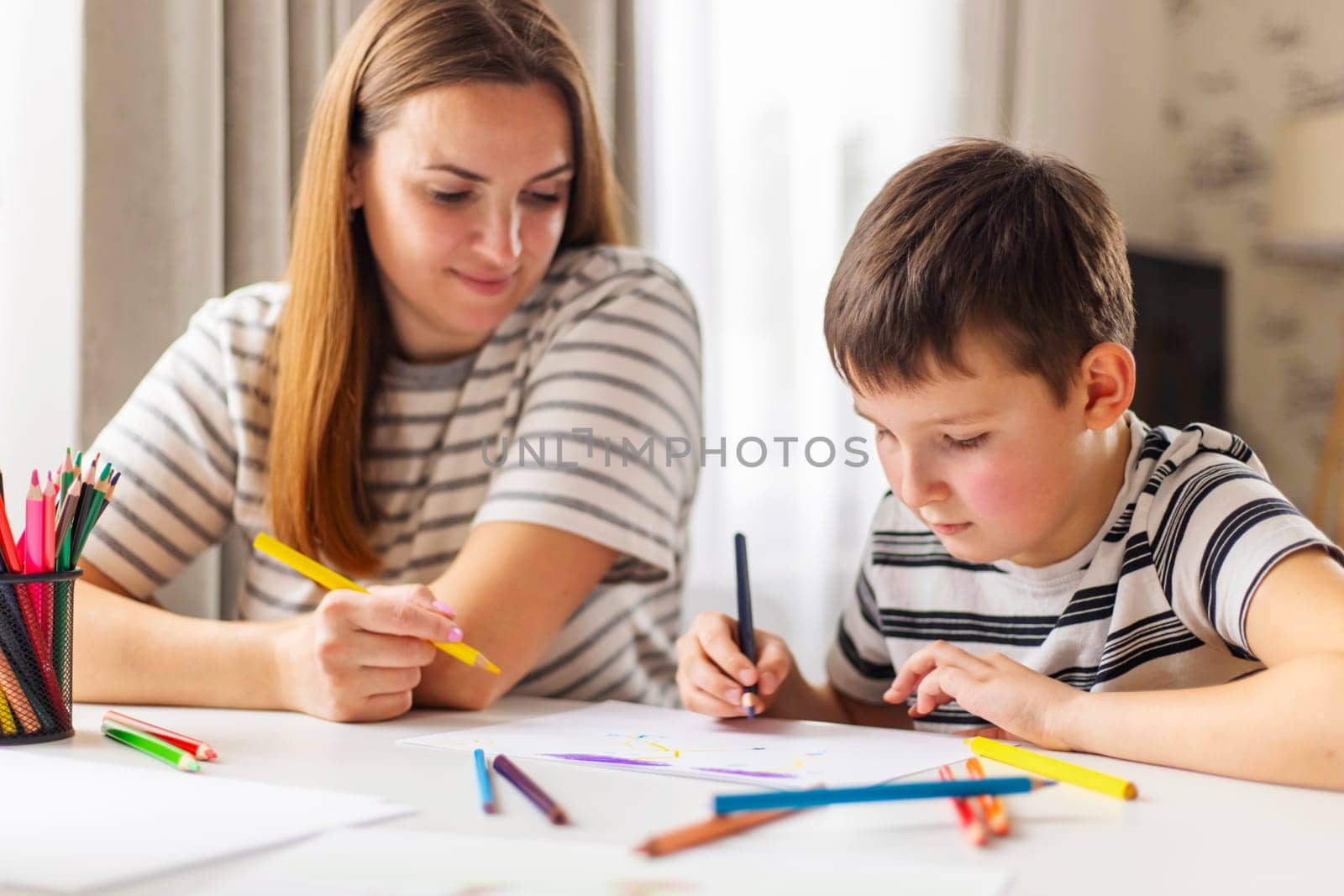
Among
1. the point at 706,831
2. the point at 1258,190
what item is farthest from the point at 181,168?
the point at 1258,190

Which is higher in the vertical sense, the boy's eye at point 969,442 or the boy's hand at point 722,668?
the boy's eye at point 969,442

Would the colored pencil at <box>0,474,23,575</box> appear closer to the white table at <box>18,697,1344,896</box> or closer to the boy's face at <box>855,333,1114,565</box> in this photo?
the white table at <box>18,697,1344,896</box>

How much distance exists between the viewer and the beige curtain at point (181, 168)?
145 cm

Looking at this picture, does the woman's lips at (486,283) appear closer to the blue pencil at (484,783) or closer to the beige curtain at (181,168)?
the beige curtain at (181,168)

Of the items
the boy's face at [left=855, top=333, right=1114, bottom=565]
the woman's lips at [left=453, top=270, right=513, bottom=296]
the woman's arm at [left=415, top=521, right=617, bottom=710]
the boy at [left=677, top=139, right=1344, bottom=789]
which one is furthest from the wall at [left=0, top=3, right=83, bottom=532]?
the boy's face at [left=855, top=333, right=1114, bottom=565]

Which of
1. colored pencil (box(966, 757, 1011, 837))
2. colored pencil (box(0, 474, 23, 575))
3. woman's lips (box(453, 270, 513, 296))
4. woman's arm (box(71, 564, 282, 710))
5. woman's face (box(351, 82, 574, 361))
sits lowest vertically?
woman's arm (box(71, 564, 282, 710))

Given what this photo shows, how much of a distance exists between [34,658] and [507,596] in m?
0.35

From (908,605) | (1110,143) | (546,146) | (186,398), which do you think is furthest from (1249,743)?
(1110,143)

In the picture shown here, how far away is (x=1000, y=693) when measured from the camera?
866mm

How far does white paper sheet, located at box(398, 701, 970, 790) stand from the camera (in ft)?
2.58

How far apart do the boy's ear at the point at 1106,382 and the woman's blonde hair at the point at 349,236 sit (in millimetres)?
576

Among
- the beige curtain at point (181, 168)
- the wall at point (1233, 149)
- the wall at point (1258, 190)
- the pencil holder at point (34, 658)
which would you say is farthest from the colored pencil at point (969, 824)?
the wall at point (1258, 190)

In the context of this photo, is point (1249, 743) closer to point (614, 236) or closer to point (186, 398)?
point (614, 236)

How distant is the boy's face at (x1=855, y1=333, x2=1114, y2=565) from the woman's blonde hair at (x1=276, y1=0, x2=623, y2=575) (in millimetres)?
511
